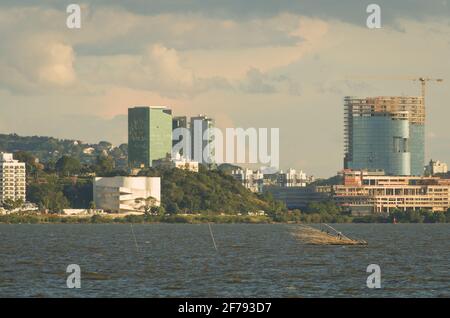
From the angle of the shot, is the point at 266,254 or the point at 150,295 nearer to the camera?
the point at 150,295

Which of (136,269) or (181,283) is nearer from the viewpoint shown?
(181,283)

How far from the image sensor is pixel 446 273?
14600 centimetres

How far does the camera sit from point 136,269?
149000 millimetres

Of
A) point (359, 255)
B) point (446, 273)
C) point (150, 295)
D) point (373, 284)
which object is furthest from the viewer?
point (359, 255)
